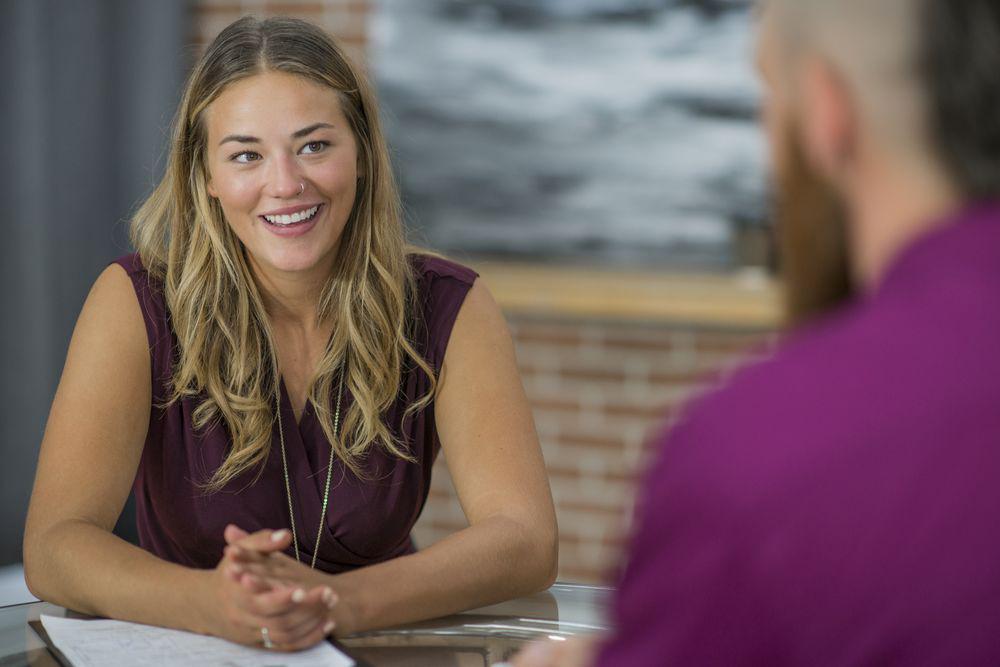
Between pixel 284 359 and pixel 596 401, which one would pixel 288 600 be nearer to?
pixel 284 359

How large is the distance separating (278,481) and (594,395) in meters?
1.68

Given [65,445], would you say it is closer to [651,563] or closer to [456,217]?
[651,563]

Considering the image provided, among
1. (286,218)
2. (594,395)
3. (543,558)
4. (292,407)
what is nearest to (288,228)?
(286,218)

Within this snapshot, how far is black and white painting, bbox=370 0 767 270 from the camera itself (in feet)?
10.6

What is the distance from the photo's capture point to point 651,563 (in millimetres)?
765

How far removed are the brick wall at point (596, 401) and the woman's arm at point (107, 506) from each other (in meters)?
1.76

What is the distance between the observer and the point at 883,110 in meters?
0.76

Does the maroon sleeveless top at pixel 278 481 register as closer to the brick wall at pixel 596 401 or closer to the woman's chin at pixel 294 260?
the woman's chin at pixel 294 260

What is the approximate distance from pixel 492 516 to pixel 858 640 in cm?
99

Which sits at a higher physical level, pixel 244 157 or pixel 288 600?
pixel 244 157

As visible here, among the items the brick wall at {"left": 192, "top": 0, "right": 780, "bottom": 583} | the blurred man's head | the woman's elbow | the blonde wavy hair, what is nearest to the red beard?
the blurred man's head

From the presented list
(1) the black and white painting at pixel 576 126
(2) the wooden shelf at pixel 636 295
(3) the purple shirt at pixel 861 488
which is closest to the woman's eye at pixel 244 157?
(3) the purple shirt at pixel 861 488

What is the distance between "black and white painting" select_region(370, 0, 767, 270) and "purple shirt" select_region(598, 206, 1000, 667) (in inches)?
99.6

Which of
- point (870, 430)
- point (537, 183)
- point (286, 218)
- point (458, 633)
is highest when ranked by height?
point (537, 183)
